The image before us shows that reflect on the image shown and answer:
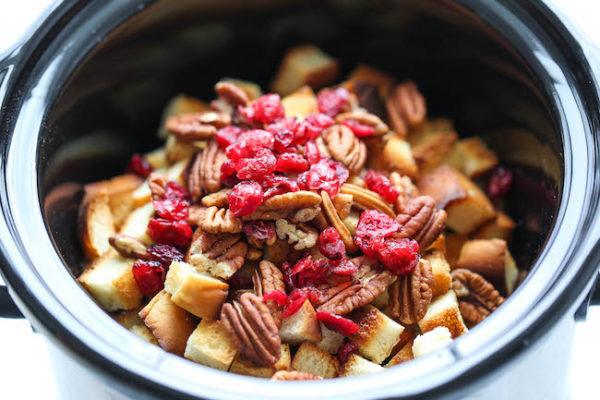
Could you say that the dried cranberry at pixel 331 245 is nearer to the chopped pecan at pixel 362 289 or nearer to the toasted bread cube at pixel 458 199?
the chopped pecan at pixel 362 289

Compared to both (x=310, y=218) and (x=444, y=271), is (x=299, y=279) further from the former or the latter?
(x=444, y=271)

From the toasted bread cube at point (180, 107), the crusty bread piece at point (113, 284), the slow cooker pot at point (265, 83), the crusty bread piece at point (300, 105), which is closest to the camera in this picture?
the slow cooker pot at point (265, 83)

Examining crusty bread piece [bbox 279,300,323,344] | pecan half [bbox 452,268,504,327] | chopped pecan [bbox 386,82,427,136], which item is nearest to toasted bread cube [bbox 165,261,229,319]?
crusty bread piece [bbox 279,300,323,344]

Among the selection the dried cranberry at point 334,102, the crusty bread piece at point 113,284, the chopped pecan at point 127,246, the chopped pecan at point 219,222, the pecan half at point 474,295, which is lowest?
the crusty bread piece at point 113,284

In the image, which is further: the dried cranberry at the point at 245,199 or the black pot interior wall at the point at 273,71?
the black pot interior wall at the point at 273,71

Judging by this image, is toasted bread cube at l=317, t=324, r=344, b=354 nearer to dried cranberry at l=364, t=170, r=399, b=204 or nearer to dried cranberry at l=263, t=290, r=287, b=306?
dried cranberry at l=263, t=290, r=287, b=306

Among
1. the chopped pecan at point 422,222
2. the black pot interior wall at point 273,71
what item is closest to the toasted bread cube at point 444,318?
the chopped pecan at point 422,222
